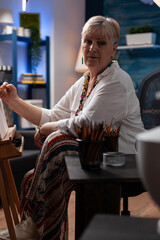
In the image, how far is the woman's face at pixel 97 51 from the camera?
194 cm

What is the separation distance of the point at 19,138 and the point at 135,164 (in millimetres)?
889

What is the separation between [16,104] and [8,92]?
0.27 feet

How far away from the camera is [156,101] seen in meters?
2.06

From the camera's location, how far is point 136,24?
472 centimetres

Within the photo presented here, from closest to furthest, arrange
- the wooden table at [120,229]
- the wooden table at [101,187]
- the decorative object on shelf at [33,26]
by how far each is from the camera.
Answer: the wooden table at [120,229]
the wooden table at [101,187]
the decorative object on shelf at [33,26]

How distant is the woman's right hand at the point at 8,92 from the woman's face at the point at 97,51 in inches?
17.9

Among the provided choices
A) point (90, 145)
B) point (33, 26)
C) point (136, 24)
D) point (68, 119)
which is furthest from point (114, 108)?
point (136, 24)

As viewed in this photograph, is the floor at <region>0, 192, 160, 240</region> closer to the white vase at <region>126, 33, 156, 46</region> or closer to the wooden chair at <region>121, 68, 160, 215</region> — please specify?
the wooden chair at <region>121, 68, 160, 215</region>

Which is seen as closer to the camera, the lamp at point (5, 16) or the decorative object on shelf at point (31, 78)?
the lamp at point (5, 16)

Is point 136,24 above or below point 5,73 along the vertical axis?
above

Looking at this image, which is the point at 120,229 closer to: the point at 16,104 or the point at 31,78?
the point at 16,104

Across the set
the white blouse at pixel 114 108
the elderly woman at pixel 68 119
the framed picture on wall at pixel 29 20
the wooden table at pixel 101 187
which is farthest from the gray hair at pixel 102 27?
the framed picture on wall at pixel 29 20

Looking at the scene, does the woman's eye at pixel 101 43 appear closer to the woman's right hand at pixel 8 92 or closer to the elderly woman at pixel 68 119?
the elderly woman at pixel 68 119

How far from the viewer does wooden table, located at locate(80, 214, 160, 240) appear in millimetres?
625
